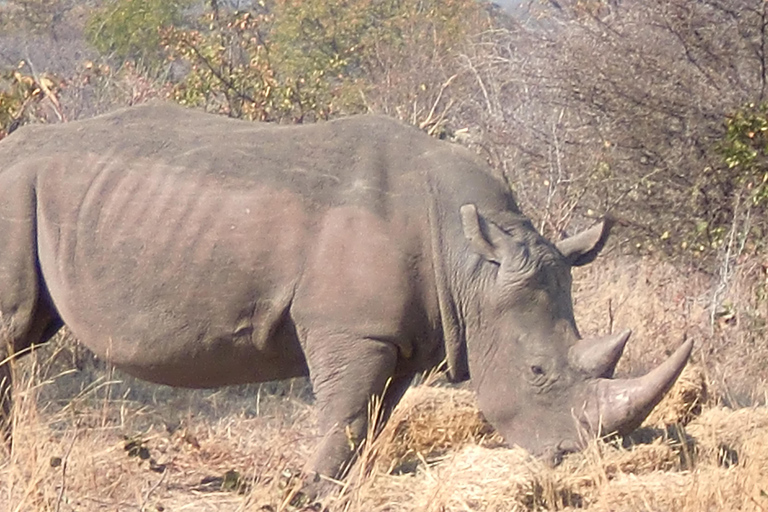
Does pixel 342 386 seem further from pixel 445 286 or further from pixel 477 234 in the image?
pixel 477 234

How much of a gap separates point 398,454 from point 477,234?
4.70 feet

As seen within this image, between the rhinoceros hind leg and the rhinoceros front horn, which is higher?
the rhinoceros front horn

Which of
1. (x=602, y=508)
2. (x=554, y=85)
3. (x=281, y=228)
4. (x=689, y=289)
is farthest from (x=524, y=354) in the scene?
(x=554, y=85)

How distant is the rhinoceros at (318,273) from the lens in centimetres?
585

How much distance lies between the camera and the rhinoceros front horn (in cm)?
573

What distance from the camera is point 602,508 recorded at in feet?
18.0

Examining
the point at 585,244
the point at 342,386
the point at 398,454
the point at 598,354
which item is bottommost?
the point at 398,454

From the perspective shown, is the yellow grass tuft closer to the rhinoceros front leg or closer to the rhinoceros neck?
the rhinoceros neck

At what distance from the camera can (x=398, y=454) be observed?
265 inches

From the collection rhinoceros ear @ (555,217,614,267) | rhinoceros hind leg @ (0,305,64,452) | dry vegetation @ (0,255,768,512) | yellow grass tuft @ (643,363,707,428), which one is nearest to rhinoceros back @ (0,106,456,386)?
rhinoceros hind leg @ (0,305,64,452)

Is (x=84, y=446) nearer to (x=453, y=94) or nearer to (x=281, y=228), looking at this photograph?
(x=281, y=228)

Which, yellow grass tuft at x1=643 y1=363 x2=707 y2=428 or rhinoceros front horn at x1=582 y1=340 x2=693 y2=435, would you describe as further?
yellow grass tuft at x1=643 y1=363 x2=707 y2=428

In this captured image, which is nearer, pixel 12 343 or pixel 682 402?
pixel 12 343

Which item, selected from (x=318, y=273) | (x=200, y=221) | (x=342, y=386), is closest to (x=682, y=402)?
(x=342, y=386)
